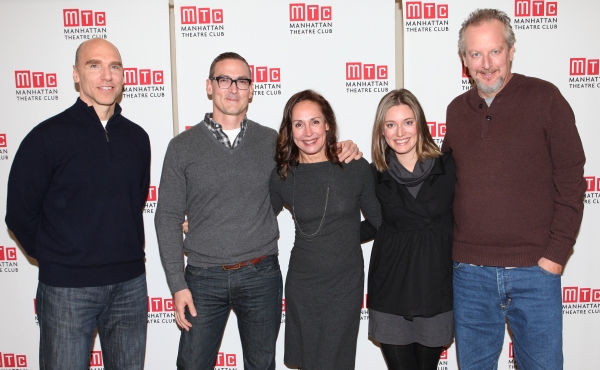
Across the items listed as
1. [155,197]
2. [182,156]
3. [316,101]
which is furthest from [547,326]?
[155,197]

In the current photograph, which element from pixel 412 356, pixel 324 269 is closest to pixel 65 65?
pixel 324 269

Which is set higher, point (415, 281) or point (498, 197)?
point (498, 197)

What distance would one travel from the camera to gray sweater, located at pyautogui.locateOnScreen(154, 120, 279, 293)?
214cm

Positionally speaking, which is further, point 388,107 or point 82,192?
point 388,107

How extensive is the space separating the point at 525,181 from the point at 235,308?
1.45 metres

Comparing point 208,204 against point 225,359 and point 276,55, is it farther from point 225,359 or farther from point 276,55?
point 225,359

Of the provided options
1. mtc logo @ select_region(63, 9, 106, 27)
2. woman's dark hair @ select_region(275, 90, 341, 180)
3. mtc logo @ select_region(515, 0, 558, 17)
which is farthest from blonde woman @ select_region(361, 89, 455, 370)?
mtc logo @ select_region(63, 9, 106, 27)

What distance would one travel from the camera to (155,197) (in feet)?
9.57

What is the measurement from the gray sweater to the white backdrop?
2.35ft

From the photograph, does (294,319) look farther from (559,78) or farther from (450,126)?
(559,78)

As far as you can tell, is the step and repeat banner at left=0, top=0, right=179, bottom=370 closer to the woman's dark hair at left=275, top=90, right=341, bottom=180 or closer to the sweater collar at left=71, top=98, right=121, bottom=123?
the sweater collar at left=71, top=98, right=121, bottom=123

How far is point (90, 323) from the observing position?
2039 millimetres

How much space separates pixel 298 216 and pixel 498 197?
88cm

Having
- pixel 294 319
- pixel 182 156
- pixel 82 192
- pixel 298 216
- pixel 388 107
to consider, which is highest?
pixel 388 107
